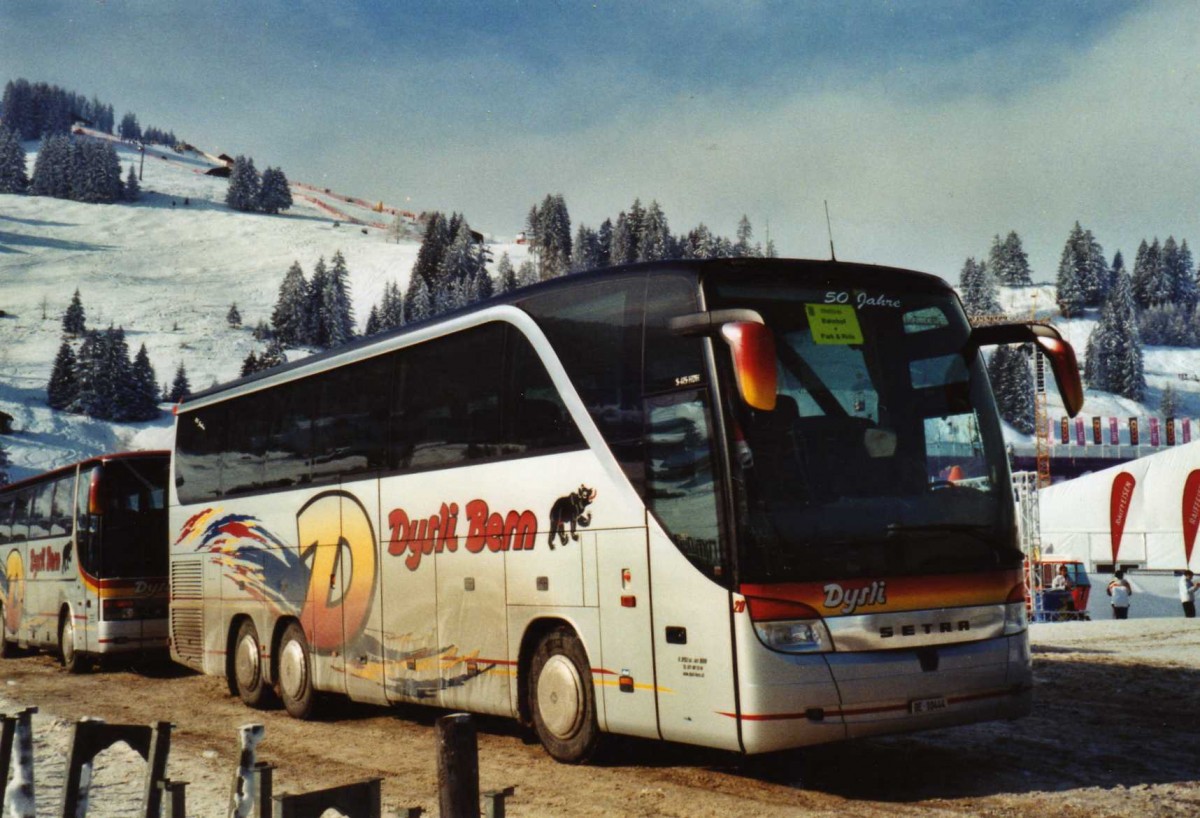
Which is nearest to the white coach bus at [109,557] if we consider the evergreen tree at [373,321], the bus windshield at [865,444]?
the bus windshield at [865,444]

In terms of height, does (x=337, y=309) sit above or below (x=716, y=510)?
above

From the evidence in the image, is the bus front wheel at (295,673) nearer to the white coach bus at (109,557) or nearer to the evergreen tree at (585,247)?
the white coach bus at (109,557)

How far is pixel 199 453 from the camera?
16797mm

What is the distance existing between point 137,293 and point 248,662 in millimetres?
158183

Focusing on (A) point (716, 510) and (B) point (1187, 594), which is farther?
(B) point (1187, 594)

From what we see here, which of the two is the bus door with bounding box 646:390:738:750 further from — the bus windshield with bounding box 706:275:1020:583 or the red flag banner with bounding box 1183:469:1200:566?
the red flag banner with bounding box 1183:469:1200:566

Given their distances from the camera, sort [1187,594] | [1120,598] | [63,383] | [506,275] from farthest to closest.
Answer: [506,275] → [63,383] → [1120,598] → [1187,594]

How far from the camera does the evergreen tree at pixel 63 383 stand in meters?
116

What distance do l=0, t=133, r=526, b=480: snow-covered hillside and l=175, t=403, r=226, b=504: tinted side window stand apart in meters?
84.1

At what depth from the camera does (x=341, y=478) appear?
12953 mm

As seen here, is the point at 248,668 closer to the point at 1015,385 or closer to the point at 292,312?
the point at 1015,385

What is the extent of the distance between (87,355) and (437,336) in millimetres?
115170

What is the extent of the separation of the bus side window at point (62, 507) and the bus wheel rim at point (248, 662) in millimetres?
7322

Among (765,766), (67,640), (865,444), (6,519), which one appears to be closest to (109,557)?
(67,640)
